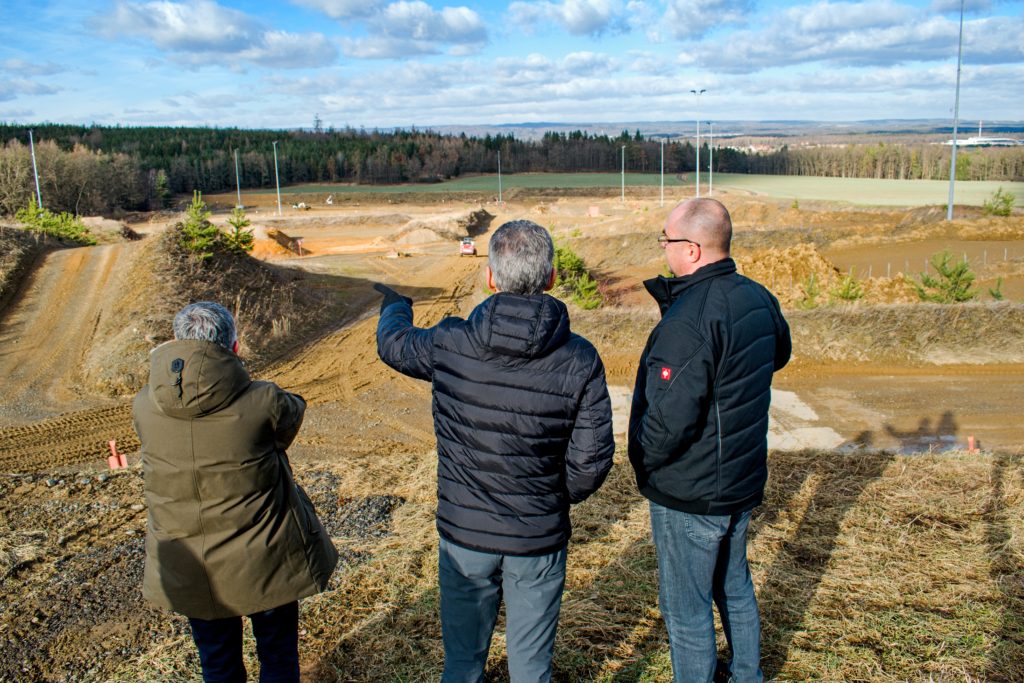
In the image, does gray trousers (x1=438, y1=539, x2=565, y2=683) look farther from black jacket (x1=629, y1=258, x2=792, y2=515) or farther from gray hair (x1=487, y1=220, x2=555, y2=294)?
gray hair (x1=487, y1=220, x2=555, y2=294)

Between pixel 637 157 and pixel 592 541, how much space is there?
101232 millimetres

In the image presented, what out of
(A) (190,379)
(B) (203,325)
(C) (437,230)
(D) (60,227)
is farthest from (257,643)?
(C) (437,230)

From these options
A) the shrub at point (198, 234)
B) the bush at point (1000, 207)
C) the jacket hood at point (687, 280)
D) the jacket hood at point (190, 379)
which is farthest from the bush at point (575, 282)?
the bush at point (1000, 207)

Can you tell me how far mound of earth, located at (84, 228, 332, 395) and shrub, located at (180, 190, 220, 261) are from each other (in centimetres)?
17

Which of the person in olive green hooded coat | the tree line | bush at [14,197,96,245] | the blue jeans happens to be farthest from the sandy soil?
the tree line

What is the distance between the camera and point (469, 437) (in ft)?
9.33

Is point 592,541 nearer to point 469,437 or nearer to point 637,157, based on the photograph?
point 469,437

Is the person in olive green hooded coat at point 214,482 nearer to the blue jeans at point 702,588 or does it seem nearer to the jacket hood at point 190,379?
the jacket hood at point 190,379

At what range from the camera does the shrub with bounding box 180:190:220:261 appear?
15547 mm

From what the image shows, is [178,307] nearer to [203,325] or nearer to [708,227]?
[203,325]

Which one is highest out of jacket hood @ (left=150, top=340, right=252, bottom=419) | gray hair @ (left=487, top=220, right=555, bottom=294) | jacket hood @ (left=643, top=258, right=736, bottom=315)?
gray hair @ (left=487, top=220, right=555, bottom=294)

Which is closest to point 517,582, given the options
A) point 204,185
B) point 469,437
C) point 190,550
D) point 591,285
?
point 469,437

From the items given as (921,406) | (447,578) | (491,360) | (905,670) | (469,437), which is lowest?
(921,406)

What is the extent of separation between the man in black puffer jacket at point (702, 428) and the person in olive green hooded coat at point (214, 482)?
140cm
